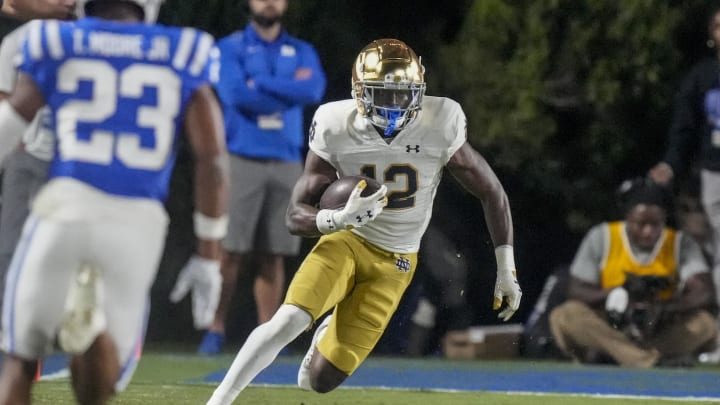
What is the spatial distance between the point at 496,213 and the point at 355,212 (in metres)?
0.70

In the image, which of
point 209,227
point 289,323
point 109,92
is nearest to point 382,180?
point 289,323

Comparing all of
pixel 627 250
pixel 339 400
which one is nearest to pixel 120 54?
pixel 339 400

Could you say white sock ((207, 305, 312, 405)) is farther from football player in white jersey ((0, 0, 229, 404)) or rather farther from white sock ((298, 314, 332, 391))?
football player in white jersey ((0, 0, 229, 404))

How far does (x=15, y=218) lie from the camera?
4.86 meters

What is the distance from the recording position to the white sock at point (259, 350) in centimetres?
404

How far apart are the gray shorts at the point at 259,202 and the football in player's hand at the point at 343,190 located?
2.40m

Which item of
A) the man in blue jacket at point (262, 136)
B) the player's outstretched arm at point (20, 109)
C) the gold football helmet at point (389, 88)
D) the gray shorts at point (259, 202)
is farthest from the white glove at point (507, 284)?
the gray shorts at point (259, 202)

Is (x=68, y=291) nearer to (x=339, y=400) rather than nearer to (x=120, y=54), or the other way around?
(x=120, y=54)

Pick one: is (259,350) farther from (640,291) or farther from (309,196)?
(640,291)

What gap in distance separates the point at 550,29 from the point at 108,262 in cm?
475

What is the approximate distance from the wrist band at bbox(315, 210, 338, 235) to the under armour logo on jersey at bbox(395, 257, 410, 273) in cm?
45

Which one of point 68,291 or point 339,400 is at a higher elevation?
point 68,291

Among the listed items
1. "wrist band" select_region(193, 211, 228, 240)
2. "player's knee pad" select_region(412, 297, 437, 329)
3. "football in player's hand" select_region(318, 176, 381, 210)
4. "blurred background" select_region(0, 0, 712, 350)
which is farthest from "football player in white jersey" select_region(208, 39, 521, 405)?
"blurred background" select_region(0, 0, 712, 350)

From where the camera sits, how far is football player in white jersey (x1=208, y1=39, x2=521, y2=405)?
172 inches
